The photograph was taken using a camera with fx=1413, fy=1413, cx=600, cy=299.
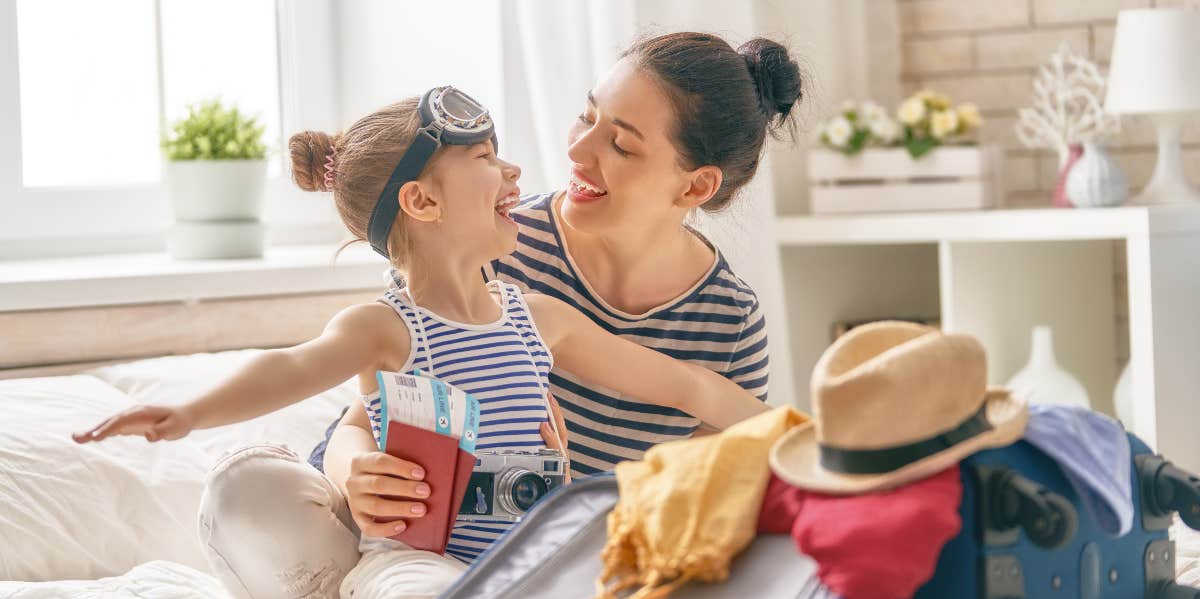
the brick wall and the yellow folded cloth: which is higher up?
the brick wall

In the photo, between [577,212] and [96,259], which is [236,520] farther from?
[96,259]

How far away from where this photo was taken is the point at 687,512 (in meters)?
0.89

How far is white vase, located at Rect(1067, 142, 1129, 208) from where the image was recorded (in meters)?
2.42

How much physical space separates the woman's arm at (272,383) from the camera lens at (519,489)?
0.55 ft

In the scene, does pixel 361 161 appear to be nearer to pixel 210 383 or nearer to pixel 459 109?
pixel 459 109

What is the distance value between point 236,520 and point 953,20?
2.16 meters

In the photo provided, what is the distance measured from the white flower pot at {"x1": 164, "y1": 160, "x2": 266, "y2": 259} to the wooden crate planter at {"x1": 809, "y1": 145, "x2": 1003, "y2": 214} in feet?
3.51

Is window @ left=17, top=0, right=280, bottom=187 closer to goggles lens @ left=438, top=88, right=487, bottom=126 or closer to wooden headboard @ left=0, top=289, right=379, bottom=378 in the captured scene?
wooden headboard @ left=0, top=289, right=379, bottom=378

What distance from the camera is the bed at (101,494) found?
1.43 meters

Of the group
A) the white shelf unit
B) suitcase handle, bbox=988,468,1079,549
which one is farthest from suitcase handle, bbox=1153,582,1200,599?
the white shelf unit

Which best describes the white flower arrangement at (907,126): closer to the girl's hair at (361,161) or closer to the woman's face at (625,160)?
the woman's face at (625,160)

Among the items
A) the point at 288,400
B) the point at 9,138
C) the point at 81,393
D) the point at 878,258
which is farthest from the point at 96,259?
the point at 878,258

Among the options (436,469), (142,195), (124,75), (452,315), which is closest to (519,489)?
(436,469)

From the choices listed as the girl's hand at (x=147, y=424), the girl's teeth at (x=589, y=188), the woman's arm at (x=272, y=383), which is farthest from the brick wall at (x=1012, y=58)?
the girl's hand at (x=147, y=424)
